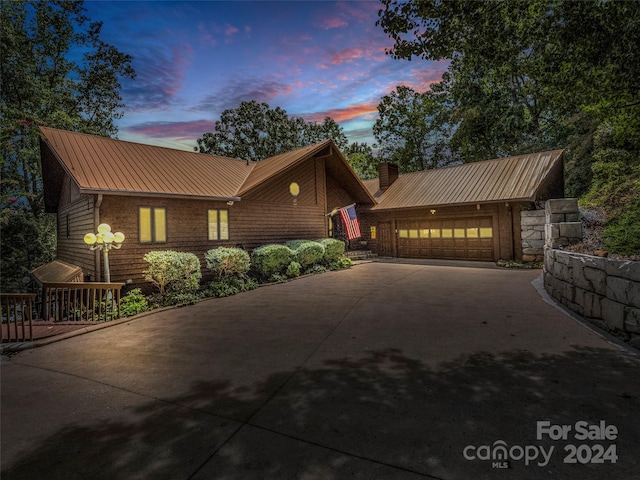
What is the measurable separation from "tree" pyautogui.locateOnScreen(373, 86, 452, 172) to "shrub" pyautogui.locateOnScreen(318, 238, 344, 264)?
21927 millimetres

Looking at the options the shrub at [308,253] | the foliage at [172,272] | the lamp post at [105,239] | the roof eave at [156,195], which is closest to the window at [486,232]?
the shrub at [308,253]

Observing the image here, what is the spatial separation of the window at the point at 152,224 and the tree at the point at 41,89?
26.0 ft

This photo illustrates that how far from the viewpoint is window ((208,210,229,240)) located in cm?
1231

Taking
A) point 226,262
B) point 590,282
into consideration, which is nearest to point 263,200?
point 226,262

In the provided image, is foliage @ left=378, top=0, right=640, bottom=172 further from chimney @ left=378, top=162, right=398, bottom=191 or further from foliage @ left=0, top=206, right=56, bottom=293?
foliage @ left=0, top=206, right=56, bottom=293

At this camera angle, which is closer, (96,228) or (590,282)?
(590,282)

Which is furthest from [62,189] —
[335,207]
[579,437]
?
[579,437]

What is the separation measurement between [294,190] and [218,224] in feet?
14.0

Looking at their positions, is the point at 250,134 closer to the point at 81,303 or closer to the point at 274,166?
the point at 274,166

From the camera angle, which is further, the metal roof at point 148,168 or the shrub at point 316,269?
the shrub at point 316,269

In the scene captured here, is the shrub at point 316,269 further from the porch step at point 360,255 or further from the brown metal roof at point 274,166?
the porch step at point 360,255

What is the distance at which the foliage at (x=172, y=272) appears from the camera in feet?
30.5

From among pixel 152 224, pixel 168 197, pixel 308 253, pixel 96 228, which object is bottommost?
pixel 308 253

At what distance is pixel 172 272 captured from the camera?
9406mm
